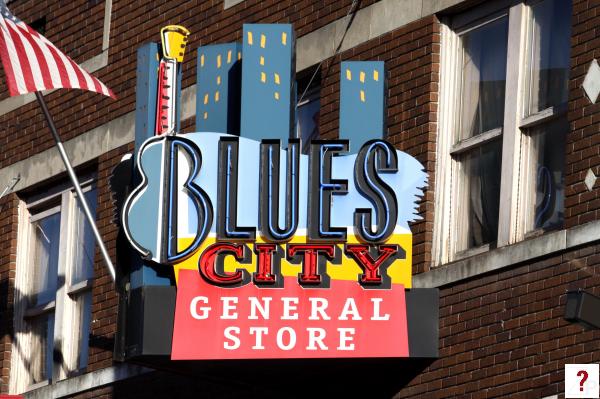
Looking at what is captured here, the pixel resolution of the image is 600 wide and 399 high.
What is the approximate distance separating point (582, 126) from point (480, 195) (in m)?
1.42

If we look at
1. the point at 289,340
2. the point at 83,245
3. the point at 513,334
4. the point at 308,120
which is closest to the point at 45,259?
the point at 83,245

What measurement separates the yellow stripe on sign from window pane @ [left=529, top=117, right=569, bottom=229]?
973mm

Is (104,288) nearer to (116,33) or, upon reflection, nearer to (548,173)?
(116,33)

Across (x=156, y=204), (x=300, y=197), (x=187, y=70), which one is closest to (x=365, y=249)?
(x=300, y=197)

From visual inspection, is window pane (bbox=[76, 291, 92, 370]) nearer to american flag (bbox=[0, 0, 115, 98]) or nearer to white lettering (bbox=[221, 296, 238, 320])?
american flag (bbox=[0, 0, 115, 98])

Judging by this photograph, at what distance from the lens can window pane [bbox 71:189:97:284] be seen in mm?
19391

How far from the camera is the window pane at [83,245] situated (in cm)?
1939

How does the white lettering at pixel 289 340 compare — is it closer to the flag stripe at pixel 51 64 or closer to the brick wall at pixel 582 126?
the brick wall at pixel 582 126

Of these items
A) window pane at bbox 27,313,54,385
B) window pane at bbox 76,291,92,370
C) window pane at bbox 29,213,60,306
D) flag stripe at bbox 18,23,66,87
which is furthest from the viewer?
window pane at bbox 29,213,60,306

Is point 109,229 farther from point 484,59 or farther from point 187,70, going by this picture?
point 484,59

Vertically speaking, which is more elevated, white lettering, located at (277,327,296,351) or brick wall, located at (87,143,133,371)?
brick wall, located at (87,143,133,371)

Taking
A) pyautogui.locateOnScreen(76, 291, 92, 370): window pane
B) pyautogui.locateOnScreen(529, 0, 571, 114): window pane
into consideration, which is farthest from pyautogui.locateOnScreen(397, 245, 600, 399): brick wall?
pyautogui.locateOnScreen(76, 291, 92, 370): window pane

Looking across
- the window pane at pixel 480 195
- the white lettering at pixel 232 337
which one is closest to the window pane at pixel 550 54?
the window pane at pixel 480 195

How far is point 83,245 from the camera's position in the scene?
64.0ft
